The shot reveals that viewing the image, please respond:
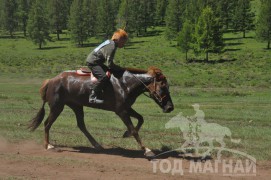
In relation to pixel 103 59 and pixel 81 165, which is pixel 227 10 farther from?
pixel 81 165

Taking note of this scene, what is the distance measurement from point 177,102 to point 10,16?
106952mm

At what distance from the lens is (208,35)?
235 feet

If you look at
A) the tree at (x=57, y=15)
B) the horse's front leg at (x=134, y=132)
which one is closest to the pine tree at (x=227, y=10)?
the tree at (x=57, y=15)

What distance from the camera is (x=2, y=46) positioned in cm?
9762

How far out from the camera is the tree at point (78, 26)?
9662cm

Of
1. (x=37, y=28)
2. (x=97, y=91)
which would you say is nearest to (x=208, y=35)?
(x=37, y=28)

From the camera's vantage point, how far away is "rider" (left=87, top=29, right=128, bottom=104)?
32.9 ft

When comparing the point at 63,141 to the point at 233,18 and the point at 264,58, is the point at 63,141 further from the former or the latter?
the point at 233,18

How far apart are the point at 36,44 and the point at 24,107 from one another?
7923 centimetres

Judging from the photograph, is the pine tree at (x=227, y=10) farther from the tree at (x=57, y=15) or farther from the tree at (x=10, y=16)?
the tree at (x=10, y=16)

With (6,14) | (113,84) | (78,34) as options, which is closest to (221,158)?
(113,84)

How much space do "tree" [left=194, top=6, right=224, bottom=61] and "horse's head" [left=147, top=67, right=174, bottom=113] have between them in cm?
6110

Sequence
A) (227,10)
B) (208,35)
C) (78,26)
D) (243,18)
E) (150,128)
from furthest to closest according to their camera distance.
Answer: (227,10)
(78,26)
(243,18)
(208,35)
(150,128)

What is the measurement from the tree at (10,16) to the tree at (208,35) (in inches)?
2610
